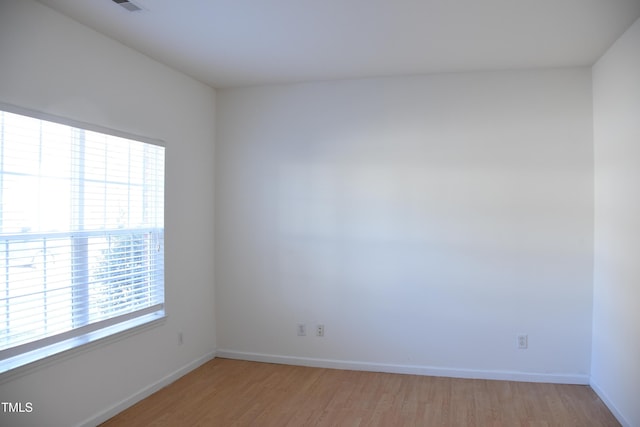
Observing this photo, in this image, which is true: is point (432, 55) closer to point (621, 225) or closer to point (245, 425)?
point (621, 225)

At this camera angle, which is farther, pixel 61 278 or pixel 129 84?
pixel 129 84

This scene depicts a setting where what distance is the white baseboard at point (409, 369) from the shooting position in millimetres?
3945

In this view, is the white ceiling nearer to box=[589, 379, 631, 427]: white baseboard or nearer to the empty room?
the empty room

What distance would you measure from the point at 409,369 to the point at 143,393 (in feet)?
7.78

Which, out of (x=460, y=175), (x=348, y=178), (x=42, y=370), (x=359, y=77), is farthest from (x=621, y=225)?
(x=42, y=370)

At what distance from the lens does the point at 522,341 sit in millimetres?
4008

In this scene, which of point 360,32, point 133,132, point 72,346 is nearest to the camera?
point 72,346

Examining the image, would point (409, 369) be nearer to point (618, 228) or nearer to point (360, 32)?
point (618, 228)

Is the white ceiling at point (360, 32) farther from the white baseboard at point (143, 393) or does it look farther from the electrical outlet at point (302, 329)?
the white baseboard at point (143, 393)

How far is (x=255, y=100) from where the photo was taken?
4637 mm

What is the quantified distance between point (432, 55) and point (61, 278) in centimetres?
323

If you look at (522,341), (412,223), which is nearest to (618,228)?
(522,341)

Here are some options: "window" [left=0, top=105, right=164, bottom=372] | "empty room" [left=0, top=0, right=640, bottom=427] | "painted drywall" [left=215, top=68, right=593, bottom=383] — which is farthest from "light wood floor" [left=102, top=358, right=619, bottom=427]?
"window" [left=0, top=105, right=164, bottom=372]

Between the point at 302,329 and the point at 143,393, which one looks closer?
the point at 143,393
